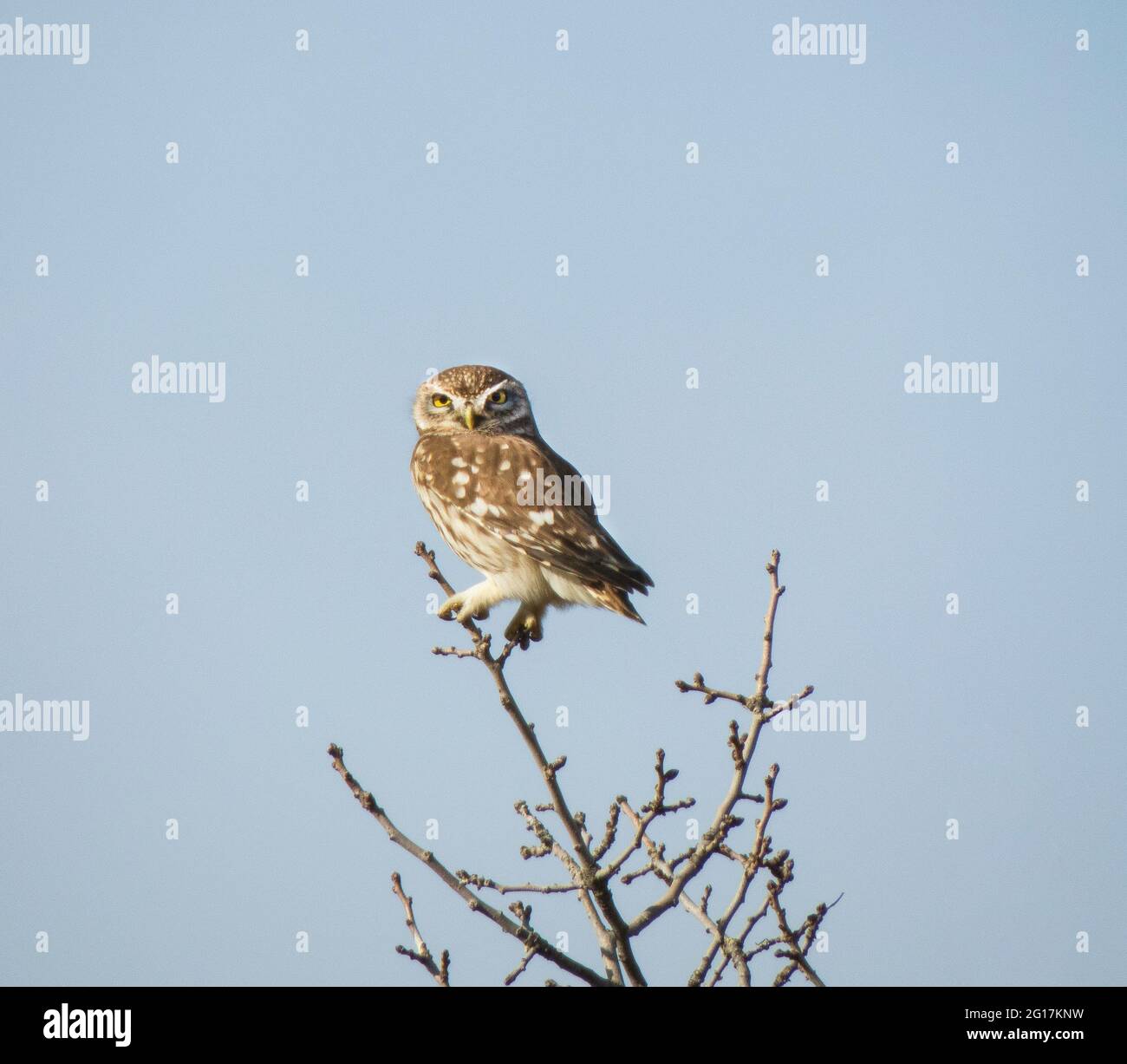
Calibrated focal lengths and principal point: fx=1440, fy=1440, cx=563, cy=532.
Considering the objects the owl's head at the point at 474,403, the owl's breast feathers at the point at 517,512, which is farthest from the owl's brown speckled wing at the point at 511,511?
the owl's head at the point at 474,403

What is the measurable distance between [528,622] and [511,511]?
52 cm

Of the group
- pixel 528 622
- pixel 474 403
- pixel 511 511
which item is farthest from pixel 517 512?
pixel 474 403

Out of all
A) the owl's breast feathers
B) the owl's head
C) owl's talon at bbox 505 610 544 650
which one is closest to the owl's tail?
the owl's breast feathers

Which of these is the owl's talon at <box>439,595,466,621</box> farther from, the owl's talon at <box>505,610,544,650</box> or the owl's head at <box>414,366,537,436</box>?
the owl's head at <box>414,366,537,436</box>

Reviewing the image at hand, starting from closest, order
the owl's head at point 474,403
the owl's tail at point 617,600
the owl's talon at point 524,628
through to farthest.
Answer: the owl's tail at point 617,600 → the owl's talon at point 524,628 → the owl's head at point 474,403

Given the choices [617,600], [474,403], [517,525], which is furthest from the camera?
[474,403]

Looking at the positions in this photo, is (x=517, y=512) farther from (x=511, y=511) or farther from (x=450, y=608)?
(x=450, y=608)

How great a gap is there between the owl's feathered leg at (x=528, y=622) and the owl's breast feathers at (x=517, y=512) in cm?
22

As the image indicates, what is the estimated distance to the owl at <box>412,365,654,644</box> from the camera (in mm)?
6246

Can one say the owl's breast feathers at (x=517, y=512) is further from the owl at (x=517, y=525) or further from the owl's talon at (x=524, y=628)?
the owl's talon at (x=524, y=628)

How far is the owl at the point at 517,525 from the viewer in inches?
246

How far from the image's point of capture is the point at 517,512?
6543 mm
